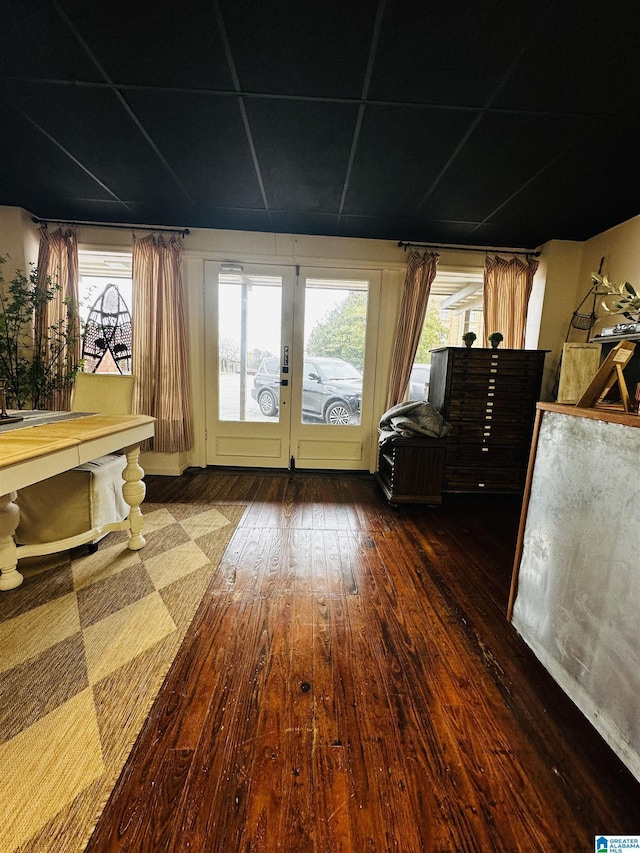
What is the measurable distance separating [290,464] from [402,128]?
2975 millimetres

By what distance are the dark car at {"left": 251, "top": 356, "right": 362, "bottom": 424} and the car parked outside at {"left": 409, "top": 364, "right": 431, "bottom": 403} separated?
0.64 metres

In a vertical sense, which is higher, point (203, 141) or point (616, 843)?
point (203, 141)

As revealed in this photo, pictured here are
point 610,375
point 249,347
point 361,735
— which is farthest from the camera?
point 249,347

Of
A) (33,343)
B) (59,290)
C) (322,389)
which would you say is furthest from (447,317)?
(33,343)

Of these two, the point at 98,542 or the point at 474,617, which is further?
the point at 98,542

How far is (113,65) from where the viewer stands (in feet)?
5.31

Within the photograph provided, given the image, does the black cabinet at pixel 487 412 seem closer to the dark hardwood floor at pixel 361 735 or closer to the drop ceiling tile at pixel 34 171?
the dark hardwood floor at pixel 361 735

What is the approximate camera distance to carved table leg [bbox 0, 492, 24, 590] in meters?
1.66

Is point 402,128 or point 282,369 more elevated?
point 402,128

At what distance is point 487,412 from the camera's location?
10.1 ft

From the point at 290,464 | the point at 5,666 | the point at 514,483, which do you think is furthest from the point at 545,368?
the point at 5,666

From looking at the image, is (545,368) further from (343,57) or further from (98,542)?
(98,542)

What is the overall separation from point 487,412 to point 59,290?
167 inches

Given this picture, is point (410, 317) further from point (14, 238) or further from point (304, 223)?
point (14, 238)
